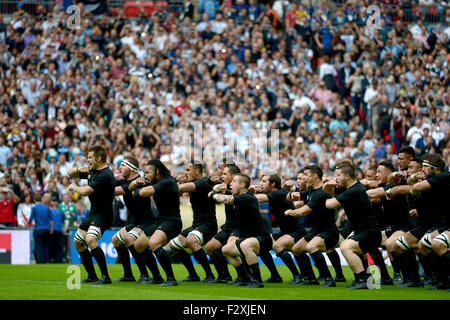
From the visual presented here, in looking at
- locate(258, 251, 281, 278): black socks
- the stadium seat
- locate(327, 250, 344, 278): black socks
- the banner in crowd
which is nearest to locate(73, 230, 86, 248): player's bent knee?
locate(258, 251, 281, 278): black socks

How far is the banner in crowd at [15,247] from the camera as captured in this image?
21.4m

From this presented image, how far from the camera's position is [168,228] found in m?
13.7

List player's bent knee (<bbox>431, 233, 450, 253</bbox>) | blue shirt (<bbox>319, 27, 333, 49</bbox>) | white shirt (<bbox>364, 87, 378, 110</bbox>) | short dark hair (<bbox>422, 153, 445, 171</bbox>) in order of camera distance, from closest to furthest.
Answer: player's bent knee (<bbox>431, 233, 450, 253</bbox>) < short dark hair (<bbox>422, 153, 445, 171</bbox>) < white shirt (<bbox>364, 87, 378, 110</bbox>) < blue shirt (<bbox>319, 27, 333, 49</bbox>)

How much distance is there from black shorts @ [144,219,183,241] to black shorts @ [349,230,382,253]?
2.94 metres

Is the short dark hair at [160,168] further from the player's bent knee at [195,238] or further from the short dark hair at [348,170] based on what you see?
the short dark hair at [348,170]

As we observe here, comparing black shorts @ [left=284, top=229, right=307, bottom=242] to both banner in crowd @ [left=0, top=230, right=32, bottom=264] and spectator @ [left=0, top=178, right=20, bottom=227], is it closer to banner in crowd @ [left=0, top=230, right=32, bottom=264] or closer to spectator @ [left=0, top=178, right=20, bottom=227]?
banner in crowd @ [left=0, top=230, right=32, bottom=264]

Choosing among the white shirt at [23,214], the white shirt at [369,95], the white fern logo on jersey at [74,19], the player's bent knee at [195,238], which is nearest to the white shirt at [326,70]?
the white shirt at [369,95]

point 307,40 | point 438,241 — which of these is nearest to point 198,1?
point 307,40

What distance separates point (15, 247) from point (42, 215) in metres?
1.22

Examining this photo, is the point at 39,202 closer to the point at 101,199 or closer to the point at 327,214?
the point at 101,199

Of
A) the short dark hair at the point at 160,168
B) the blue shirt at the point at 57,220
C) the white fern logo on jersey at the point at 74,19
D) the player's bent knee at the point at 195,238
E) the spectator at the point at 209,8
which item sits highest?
the spectator at the point at 209,8

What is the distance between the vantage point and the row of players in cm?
1280

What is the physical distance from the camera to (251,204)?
13523mm

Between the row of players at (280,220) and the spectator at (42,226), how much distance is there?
706 centimetres
